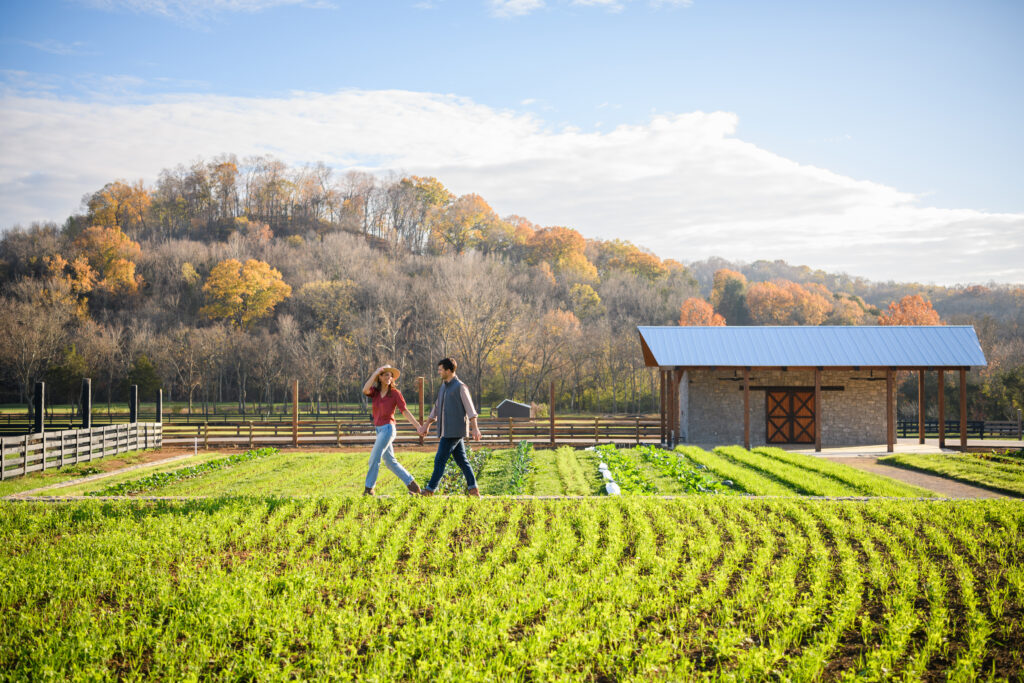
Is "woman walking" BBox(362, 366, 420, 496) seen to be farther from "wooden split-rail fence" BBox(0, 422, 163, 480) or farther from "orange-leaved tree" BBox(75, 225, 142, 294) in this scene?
"orange-leaved tree" BBox(75, 225, 142, 294)

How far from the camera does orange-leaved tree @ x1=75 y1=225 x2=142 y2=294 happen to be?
6731 centimetres

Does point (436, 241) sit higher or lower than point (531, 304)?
higher

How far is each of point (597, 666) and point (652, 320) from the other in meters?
62.4

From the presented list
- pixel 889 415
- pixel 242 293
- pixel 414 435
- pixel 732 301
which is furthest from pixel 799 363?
pixel 732 301

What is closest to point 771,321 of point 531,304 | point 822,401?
point 531,304

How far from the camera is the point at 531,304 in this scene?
61719 mm

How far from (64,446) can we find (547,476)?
1287 centimetres

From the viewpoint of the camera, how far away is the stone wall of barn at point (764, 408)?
2341 centimetres

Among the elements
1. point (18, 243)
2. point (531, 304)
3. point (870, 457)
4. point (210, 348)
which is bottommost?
point (870, 457)

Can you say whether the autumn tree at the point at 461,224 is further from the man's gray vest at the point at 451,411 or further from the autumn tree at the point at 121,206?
the man's gray vest at the point at 451,411

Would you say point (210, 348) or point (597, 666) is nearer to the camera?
point (597, 666)

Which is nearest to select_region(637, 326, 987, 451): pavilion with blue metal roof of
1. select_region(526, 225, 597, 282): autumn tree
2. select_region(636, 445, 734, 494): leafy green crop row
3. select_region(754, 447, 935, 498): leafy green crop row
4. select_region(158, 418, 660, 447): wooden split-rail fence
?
select_region(158, 418, 660, 447): wooden split-rail fence

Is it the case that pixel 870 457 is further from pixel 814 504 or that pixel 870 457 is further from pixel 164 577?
pixel 164 577

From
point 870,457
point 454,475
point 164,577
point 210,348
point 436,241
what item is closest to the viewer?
point 164,577
